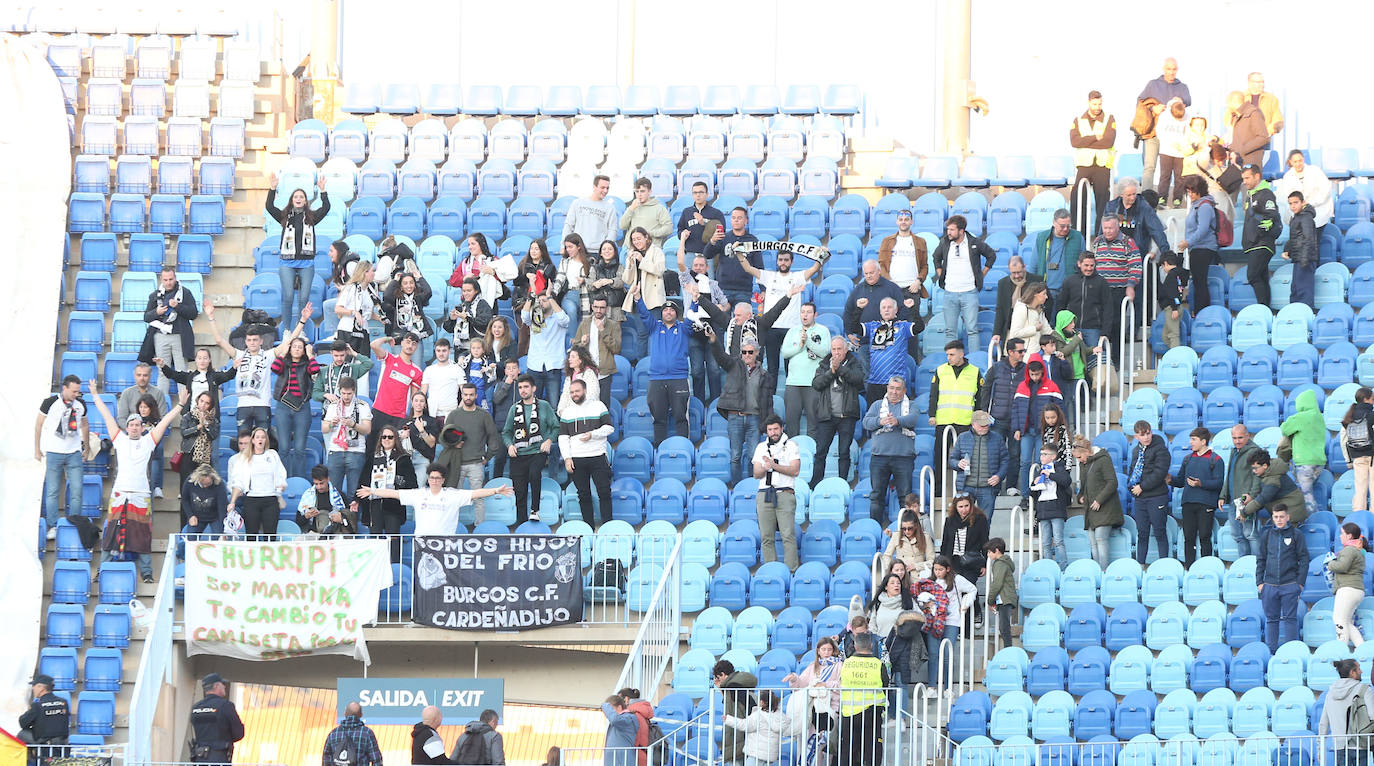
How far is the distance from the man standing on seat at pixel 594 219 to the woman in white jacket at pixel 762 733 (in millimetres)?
6964

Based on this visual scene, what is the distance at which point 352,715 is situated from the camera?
611 inches

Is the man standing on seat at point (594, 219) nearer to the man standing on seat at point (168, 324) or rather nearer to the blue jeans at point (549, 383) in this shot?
the blue jeans at point (549, 383)

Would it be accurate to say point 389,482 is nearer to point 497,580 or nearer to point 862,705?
point 497,580

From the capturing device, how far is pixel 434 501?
59.4 feet

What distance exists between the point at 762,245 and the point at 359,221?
485cm

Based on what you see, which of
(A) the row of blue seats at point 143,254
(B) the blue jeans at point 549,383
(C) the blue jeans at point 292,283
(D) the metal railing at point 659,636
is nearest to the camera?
(D) the metal railing at point 659,636

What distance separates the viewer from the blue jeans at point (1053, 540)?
57.6 feet

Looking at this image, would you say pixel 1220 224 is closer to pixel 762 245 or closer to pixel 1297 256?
pixel 1297 256

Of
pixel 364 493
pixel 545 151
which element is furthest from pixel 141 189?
pixel 364 493

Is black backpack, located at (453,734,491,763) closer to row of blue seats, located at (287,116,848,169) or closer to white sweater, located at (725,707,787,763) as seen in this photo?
white sweater, located at (725,707,787,763)

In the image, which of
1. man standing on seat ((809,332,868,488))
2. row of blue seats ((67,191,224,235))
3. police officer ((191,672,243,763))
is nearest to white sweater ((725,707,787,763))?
police officer ((191,672,243,763))

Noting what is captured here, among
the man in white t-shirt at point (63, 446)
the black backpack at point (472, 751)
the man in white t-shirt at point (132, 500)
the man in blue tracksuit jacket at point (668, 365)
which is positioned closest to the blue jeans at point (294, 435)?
the man in white t-shirt at point (132, 500)

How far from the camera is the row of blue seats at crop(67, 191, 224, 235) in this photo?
2205cm

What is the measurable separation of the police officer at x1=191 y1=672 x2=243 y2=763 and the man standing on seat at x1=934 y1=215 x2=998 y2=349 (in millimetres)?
7853
